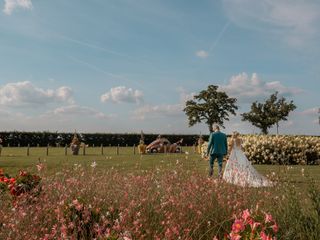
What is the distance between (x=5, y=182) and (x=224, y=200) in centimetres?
545

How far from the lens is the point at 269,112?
226ft

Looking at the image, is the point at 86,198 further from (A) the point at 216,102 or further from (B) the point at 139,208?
(A) the point at 216,102

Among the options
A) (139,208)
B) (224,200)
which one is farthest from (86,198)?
(224,200)

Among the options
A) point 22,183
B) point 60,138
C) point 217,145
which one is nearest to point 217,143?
point 217,145

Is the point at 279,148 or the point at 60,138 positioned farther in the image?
the point at 60,138

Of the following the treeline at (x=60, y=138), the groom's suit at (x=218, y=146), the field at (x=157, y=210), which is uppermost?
the treeline at (x=60, y=138)

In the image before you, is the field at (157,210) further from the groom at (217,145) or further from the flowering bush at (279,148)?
the flowering bush at (279,148)

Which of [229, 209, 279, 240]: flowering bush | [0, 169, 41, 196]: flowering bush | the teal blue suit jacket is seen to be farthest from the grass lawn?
[229, 209, 279, 240]: flowering bush

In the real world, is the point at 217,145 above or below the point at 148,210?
above

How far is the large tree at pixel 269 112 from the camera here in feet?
223

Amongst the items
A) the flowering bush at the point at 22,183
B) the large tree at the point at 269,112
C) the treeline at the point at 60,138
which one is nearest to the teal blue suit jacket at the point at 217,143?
the flowering bush at the point at 22,183

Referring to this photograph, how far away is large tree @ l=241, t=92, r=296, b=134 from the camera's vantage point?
67.9 m

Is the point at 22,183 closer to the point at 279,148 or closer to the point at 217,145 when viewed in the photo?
the point at 217,145

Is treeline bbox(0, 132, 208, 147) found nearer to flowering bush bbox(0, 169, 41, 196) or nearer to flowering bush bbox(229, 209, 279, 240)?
flowering bush bbox(0, 169, 41, 196)
